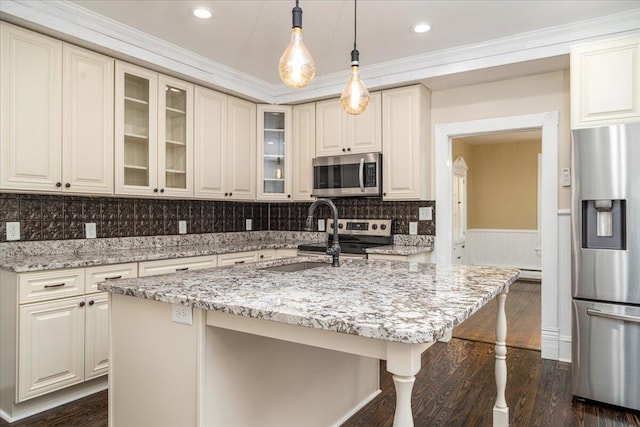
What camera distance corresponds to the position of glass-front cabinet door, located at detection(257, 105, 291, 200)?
14.6 feet

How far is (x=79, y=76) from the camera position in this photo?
292cm

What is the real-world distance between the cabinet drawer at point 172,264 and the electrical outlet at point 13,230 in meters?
0.82

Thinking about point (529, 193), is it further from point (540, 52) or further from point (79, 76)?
point (79, 76)

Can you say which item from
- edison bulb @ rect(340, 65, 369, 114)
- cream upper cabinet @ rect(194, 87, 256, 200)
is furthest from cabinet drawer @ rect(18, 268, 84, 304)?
edison bulb @ rect(340, 65, 369, 114)

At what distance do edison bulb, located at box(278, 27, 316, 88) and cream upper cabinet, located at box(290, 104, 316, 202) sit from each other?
2.49m

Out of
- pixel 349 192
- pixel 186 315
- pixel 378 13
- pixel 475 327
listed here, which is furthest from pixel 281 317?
pixel 475 327

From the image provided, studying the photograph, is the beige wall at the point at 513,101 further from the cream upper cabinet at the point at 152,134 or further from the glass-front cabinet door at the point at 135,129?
the glass-front cabinet door at the point at 135,129

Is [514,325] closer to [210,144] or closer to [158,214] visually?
[210,144]

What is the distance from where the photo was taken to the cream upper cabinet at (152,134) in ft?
10.5

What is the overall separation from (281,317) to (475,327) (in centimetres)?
350

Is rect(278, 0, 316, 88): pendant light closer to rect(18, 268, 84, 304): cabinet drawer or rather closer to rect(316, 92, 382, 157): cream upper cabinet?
rect(18, 268, 84, 304): cabinet drawer

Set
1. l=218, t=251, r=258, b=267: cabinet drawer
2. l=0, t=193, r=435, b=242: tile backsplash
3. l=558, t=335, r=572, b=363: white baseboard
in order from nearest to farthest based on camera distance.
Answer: l=0, t=193, r=435, b=242: tile backsplash, l=558, t=335, r=572, b=363: white baseboard, l=218, t=251, r=258, b=267: cabinet drawer

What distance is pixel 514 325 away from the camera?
4.31 m

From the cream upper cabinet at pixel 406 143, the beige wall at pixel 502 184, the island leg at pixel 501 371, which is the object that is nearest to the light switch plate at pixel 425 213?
the cream upper cabinet at pixel 406 143
